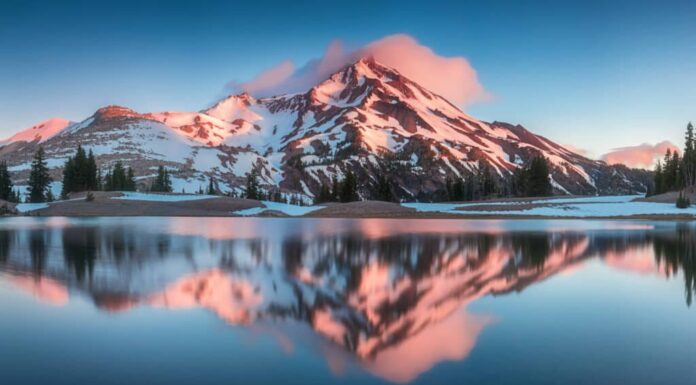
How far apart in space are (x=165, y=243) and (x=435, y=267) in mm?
16696

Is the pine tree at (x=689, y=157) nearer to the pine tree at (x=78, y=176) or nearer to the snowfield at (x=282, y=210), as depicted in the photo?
the snowfield at (x=282, y=210)

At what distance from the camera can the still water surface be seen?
830 cm

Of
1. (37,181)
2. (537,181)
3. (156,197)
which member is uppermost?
(537,181)

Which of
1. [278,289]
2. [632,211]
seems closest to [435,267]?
[278,289]

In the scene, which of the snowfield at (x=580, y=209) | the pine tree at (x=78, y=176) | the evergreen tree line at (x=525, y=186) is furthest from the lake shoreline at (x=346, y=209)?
the evergreen tree line at (x=525, y=186)

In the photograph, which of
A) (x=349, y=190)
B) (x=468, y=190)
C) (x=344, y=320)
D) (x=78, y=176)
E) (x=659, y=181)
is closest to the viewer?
(x=344, y=320)

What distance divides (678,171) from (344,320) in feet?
406

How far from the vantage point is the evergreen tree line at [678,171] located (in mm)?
107500

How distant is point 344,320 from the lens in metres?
11.6

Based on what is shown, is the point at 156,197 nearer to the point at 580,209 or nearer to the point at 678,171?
the point at 580,209

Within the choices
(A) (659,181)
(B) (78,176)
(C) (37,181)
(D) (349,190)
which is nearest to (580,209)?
(D) (349,190)

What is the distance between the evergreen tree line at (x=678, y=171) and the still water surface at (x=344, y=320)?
101106mm

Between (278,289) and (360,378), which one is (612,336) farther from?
(278,289)

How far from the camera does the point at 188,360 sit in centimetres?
870
